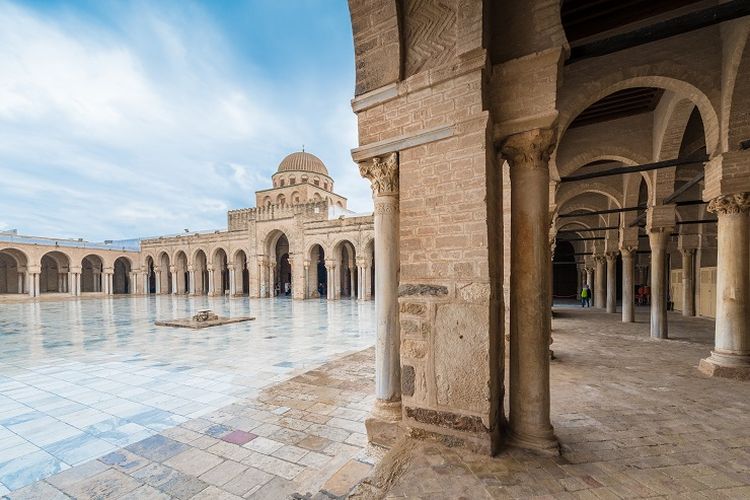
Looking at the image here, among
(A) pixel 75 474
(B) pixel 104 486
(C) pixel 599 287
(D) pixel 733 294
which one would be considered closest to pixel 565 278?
(C) pixel 599 287

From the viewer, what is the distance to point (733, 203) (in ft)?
18.8

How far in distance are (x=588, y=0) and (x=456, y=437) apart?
5.94 m

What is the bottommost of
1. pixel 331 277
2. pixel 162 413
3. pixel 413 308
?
pixel 331 277

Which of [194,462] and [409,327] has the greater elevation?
[409,327]

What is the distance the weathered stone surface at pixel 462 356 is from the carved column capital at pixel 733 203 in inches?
242

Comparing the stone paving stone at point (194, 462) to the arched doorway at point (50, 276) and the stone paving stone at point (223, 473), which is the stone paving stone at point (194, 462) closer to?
the stone paving stone at point (223, 473)

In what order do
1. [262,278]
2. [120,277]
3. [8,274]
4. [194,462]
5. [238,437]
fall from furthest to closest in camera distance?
[120,277] < [8,274] < [262,278] < [238,437] < [194,462]

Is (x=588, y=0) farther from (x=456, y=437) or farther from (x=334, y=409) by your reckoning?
(x=334, y=409)

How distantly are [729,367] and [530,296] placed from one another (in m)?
5.33

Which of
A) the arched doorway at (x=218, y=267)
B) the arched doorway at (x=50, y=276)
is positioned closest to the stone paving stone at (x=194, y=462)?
the arched doorway at (x=218, y=267)

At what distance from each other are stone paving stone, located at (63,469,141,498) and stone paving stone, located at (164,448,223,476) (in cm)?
35

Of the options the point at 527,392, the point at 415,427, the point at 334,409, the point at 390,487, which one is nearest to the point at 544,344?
the point at 527,392

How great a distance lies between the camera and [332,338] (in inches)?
388

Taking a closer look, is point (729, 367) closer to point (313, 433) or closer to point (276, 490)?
point (313, 433)
